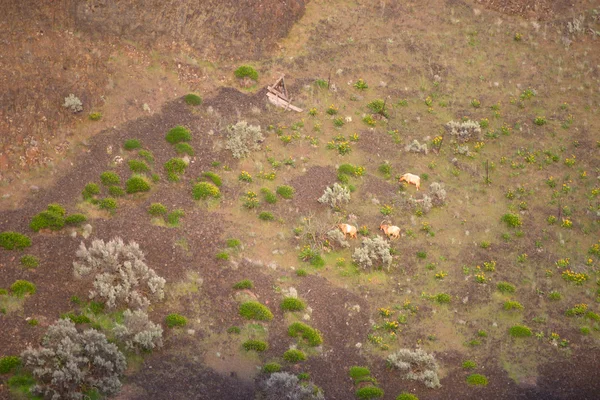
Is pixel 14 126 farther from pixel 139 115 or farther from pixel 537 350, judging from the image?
pixel 537 350

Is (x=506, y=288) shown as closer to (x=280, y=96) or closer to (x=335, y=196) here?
(x=335, y=196)

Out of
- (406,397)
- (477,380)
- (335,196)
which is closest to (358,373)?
(406,397)

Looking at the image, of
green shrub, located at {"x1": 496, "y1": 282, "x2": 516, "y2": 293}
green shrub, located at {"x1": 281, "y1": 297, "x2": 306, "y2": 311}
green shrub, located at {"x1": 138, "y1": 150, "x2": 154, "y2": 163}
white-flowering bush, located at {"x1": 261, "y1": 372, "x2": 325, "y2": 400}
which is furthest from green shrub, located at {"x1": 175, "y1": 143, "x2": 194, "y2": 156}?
green shrub, located at {"x1": 496, "y1": 282, "x2": 516, "y2": 293}

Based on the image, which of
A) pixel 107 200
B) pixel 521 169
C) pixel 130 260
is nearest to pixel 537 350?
pixel 521 169

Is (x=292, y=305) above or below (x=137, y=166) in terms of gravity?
below

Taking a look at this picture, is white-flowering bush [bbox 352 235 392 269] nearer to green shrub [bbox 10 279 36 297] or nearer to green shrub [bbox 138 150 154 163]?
green shrub [bbox 138 150 154 163]

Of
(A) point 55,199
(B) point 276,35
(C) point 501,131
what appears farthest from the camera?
(B) point 276,35
